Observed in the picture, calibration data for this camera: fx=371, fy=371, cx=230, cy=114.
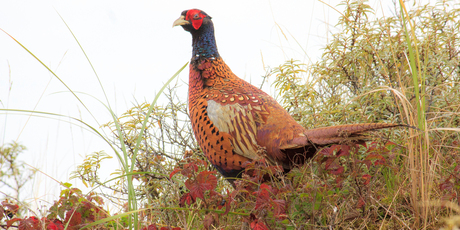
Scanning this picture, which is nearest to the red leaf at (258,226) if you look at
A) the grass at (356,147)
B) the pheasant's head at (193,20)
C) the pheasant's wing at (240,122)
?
the grass at (356,147)

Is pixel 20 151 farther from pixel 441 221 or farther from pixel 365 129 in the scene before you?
pixel 441 221

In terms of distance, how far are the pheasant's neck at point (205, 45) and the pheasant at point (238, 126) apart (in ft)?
0.04

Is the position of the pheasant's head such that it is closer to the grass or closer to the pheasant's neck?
the pheasant's neck

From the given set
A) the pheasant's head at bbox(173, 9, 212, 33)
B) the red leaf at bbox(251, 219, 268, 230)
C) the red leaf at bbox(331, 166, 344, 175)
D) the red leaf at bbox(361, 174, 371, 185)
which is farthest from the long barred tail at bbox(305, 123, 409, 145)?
the pheasant's head at bbox(173, 9, 212, 33)

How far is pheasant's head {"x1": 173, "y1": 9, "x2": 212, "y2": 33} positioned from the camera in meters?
3.82

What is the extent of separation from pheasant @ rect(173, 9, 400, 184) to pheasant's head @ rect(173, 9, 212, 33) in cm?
29

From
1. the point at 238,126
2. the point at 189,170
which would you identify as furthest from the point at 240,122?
the point at 189,170

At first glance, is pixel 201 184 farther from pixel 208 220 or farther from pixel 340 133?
pixel 340 133

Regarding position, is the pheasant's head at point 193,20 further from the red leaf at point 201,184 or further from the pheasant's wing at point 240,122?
the red leaf at point 201,184

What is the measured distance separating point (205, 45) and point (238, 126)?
3.61 feet

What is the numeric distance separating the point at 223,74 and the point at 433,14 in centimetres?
263

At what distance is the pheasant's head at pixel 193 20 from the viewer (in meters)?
3.82

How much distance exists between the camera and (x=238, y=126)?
10.2 feet

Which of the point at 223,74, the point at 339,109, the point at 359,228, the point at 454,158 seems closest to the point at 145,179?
the point at 223,74
